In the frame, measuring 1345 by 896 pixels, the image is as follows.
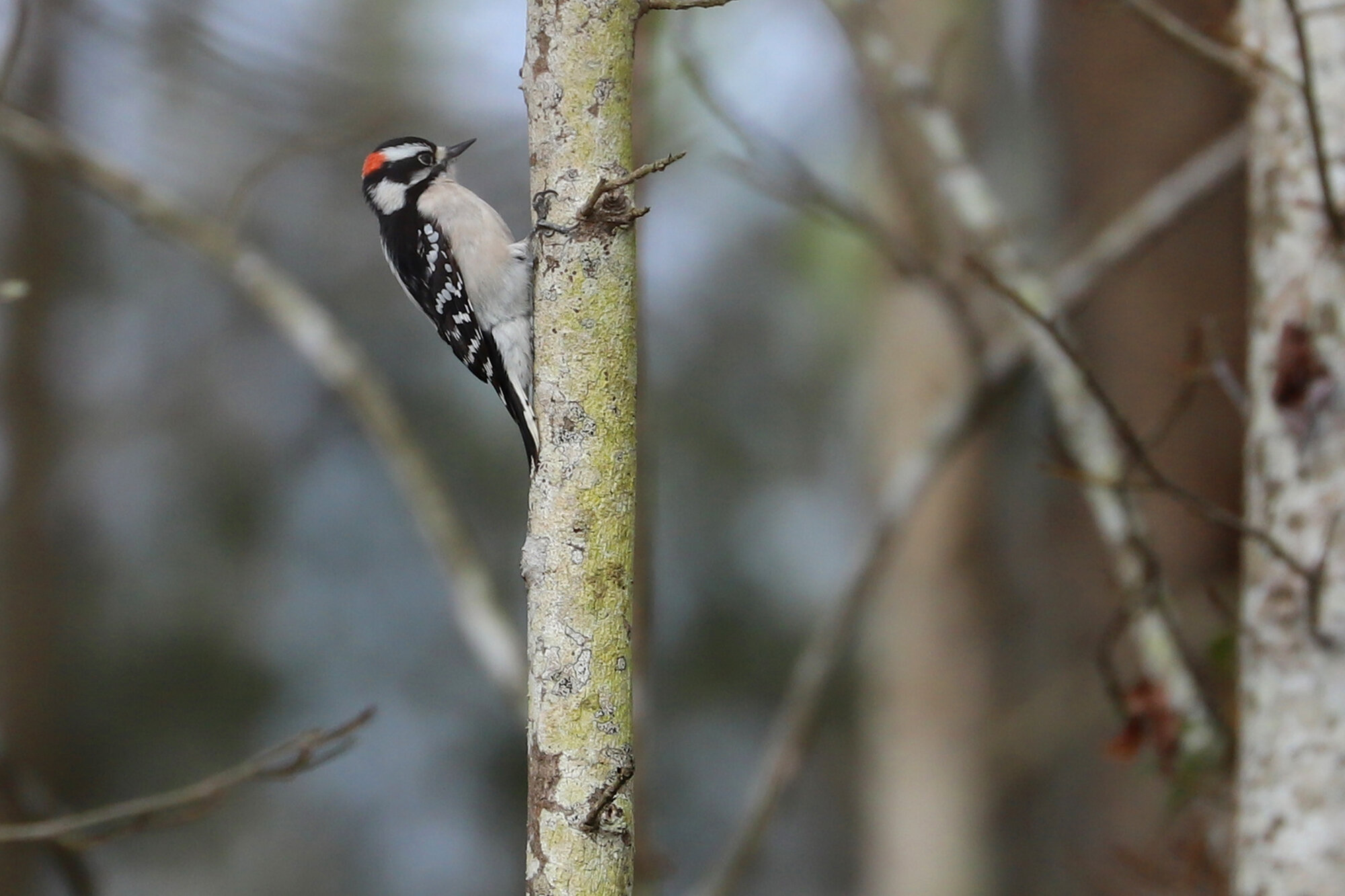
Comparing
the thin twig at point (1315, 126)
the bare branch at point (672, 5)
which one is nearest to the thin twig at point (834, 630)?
the thin twig at point (1315, 126)

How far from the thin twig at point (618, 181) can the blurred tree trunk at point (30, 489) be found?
6.36 metres

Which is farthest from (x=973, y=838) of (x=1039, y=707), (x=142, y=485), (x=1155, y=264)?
(x=142, y=485)

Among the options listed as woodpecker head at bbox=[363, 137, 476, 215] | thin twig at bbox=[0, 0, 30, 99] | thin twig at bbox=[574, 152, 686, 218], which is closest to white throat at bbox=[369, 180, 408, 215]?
woodpecker head at bbox=[363, 137, 476, 215]

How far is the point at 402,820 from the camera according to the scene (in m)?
9.05

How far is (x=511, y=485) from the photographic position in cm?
899

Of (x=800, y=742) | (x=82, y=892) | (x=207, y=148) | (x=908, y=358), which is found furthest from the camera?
(x=207, y=148)

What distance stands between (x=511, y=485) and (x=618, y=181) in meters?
7.47

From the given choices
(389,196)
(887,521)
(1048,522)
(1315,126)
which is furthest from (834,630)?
(1048,522)

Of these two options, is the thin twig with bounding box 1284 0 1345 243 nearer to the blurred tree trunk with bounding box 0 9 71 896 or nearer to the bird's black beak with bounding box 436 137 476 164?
the bird's black beak with bounding box 436 137 476 164

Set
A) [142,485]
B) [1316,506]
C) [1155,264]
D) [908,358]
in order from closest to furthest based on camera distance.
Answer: [1316,506]
[1155,264]
[908,358]
[142,485]

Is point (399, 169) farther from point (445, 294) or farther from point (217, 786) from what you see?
point (217, 786)

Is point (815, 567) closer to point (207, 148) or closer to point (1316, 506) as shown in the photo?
point (207, 148)

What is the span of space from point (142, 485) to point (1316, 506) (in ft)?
26.3

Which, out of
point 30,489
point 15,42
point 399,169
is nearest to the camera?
point 15,42
